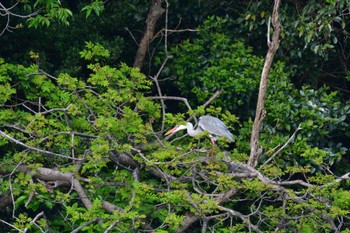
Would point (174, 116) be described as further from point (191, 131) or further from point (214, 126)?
point (214, 126)

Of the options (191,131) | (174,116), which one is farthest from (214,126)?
(174,116)

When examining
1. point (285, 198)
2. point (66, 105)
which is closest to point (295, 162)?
point (285, 198)

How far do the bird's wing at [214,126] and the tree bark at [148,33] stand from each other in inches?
70.3

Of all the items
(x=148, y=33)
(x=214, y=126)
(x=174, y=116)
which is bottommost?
(x=174, y=116)

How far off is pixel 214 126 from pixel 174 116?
1.17m

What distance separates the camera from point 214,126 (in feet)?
35.3

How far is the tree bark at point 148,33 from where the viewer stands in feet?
40.6

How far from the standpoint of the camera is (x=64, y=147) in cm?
1060

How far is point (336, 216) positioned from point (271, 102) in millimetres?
1964

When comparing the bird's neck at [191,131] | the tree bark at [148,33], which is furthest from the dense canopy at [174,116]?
the bird's neck at [191,131]

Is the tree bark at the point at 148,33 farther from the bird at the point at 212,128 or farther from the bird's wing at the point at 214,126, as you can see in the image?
the bird's wing at the point at 214,126

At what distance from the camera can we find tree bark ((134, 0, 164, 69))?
12383mm

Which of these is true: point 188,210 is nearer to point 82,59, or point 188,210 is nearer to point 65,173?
point 65,173

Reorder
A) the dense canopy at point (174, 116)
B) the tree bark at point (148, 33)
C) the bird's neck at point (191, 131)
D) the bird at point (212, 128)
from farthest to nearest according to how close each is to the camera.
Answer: the tree bark at point (148, 33) < the bird's neck at point (191, 131) < the bird at point (212, 128) < the dense canopy at point (174, 116)
